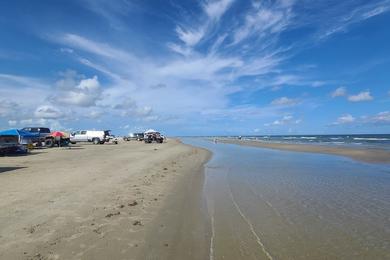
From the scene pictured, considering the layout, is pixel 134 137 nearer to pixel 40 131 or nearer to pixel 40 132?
pixel 40 131

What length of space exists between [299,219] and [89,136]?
55.4 m

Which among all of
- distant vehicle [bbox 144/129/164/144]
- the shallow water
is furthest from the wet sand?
distant vehicle [bbox 144/129/164/144]

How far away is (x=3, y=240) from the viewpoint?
21.1 feet

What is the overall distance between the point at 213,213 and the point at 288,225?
2210 millimetres

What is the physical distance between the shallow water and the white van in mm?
46849

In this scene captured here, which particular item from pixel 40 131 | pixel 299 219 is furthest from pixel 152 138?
pixel 299 219

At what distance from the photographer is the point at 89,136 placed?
59938 millimetres

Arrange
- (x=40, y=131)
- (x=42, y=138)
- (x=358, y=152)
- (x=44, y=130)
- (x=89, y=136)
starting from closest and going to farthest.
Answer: (x=358, y=152) → (x=42, y=138) → (x=40, y=131) → (x=44, y=130) → (x=89, y=136)

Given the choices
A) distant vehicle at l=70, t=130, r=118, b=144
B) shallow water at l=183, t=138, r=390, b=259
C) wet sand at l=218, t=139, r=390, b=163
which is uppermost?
distant vehicle at l=70, t=130, r=118, b=144

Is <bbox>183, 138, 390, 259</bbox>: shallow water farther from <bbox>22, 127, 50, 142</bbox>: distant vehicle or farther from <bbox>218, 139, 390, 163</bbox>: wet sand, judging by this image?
<bbox>22, 127, 50, 142</bbox>: distant vehicle

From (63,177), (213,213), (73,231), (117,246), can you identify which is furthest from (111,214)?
(63,177)

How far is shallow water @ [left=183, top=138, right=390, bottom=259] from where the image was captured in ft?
21.8

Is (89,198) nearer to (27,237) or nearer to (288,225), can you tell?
(27,237)

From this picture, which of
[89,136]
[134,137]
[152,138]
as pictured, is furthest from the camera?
[134,137]
